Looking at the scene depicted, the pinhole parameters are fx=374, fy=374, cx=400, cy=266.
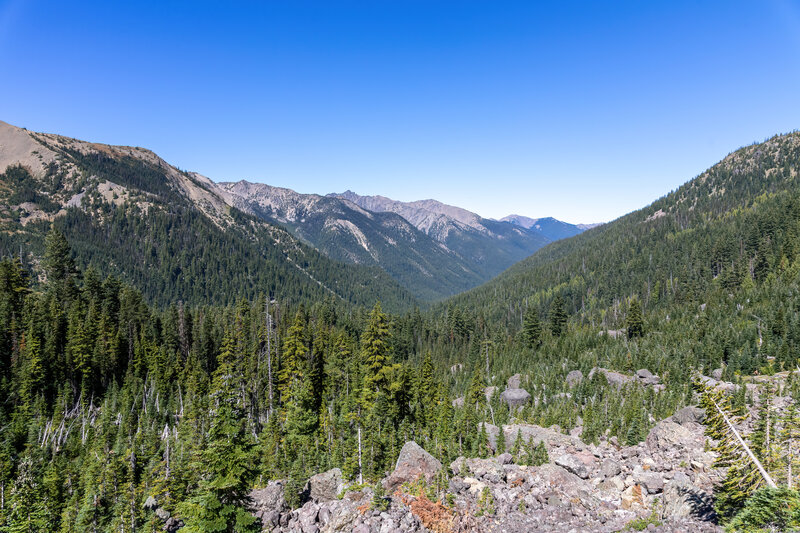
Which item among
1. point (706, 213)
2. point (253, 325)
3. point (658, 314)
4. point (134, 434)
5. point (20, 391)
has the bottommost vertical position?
point (134, 434)

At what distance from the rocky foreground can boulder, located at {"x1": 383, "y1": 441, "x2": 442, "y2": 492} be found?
8 centimetres

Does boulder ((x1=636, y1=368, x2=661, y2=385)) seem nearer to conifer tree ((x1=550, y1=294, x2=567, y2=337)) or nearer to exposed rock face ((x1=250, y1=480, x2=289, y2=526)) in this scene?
conifer tree ((x1=550, y1=294, x2=567, y2=337))

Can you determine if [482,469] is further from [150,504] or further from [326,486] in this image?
[150,504]

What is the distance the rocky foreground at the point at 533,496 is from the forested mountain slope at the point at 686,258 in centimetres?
10317

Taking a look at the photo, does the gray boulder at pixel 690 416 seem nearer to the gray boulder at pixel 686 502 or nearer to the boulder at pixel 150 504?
the gray boulder at pixel 686 502

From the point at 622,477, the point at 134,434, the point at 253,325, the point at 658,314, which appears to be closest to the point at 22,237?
the point at 253,325

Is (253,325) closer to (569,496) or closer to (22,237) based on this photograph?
(569,496)

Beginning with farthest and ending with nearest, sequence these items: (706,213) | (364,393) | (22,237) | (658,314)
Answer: (706,213) < (22,237) < (658,314) < (364,393)

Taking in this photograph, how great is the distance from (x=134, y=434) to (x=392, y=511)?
56.0 metres

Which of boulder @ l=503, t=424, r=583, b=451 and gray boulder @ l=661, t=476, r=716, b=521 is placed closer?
gray boulder @ l=661, t=476, r=716, b=521

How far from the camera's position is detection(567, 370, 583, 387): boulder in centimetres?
7288

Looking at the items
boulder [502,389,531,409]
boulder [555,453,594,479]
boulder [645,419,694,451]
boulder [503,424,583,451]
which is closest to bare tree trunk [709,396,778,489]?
boulder [555,453,594,479]

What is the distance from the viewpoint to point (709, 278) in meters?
127

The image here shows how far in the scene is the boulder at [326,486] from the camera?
30.9 m
